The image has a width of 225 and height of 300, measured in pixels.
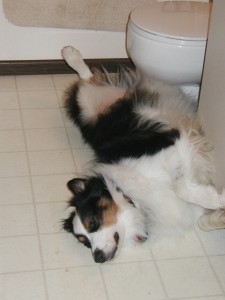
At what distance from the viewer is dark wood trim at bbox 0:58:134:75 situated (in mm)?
3787

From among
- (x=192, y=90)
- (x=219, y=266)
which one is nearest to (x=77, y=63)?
(x=192, y=90)

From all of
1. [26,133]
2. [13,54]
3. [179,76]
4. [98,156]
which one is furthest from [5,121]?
[179,76]

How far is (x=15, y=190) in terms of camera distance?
2768mm

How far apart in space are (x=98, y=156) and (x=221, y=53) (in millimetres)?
791

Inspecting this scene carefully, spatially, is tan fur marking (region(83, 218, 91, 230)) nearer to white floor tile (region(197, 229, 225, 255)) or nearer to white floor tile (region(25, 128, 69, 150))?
white floor tile (region(197, 229, 225, 255))

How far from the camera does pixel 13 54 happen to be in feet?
12.3

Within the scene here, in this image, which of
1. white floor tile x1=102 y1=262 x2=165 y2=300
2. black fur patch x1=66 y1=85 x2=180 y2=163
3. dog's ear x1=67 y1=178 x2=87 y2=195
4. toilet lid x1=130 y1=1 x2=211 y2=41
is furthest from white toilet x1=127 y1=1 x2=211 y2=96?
white floor tile x1=102 y1=262 x2=165 y2=300

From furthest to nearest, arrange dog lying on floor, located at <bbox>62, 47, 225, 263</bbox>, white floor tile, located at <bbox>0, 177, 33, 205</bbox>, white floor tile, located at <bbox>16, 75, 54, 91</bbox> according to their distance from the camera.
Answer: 1. white floor tile, located at <bbox>16, 75, 54, 91</bbox>
2. white floor tile, located at <bbox>0, 177, 33, 205</bbox>
3. dog lying on floor, located at <bbox>62, 47, 225, 263</bbox>

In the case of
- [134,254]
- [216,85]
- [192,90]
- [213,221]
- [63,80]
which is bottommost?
[63,80]

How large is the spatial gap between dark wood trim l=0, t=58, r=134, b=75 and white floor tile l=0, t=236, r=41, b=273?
169 centimetres

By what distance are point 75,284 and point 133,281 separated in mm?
261

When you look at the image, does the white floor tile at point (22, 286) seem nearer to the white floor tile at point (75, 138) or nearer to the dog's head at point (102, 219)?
the dog's head at point (102, 219)

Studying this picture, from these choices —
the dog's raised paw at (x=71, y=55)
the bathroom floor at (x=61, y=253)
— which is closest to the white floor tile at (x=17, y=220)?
the bathroom floor at (x=61, y=253)

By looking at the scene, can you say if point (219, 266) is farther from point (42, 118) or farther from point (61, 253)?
point (42, 118)
